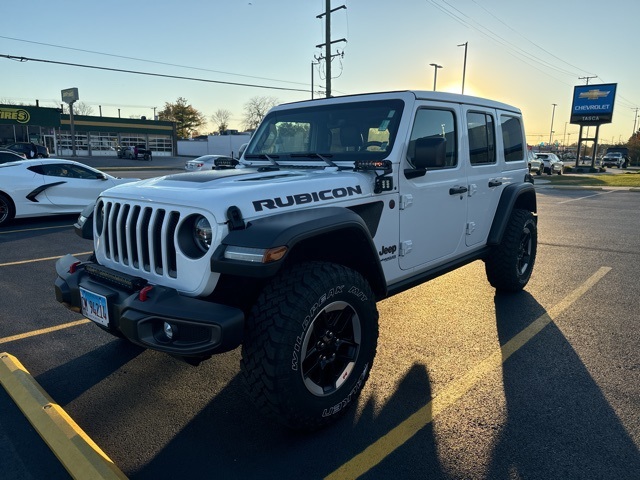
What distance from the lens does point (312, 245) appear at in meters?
2.82

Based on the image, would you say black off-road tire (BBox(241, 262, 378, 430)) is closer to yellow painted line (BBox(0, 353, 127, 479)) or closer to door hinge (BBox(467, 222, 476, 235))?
yellow painted line (BBox(0, 353, 127, 479))

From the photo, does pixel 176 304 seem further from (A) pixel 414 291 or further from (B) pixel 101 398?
(A) pixel 414 291

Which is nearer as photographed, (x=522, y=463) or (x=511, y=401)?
(x=522, y=463)

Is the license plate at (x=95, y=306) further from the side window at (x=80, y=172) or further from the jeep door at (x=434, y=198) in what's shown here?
the side window at (x=80, y=172)

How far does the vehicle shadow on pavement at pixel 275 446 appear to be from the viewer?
235 cm

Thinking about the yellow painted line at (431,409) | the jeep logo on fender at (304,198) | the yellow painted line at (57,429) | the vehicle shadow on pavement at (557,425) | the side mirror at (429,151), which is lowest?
the yellow painted line at (431,409)

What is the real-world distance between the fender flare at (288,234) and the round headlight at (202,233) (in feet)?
0.44

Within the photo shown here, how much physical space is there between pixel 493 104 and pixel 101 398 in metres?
4.40

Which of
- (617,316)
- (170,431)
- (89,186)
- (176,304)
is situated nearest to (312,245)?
(176,304)

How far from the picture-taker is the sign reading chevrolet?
3834cm

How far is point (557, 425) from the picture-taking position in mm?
2717

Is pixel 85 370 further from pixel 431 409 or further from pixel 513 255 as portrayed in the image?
pixel 513 255

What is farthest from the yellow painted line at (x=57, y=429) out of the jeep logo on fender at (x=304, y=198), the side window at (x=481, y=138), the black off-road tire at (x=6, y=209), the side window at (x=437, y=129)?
the black off-road tire at (x=6, y=209)

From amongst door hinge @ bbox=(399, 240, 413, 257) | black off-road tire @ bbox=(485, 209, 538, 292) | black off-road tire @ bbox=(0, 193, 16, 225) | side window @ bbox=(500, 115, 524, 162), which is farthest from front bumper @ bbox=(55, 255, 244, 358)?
black off-road tire @ bbox=(0, 193, 16, 225)
